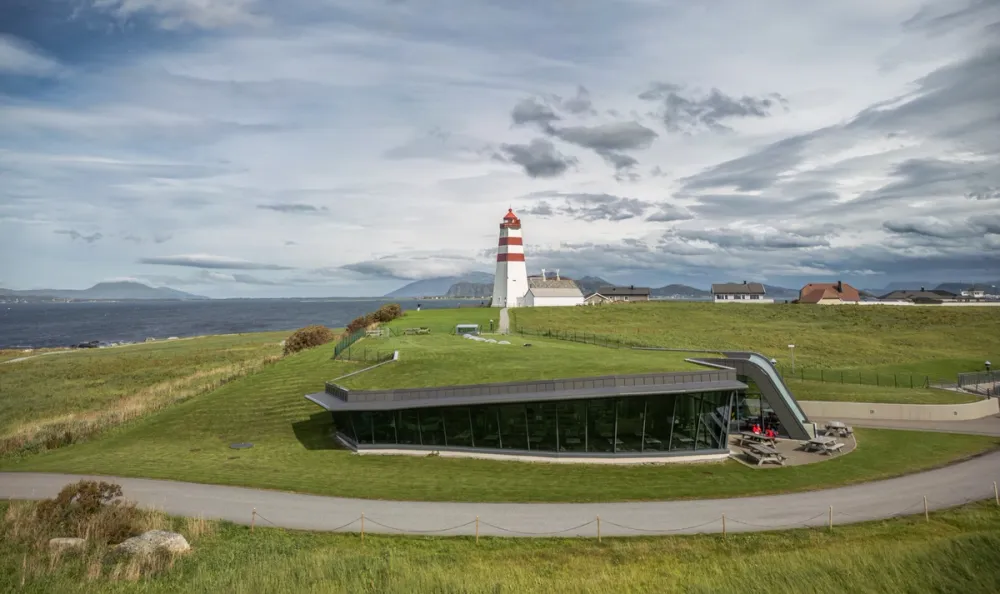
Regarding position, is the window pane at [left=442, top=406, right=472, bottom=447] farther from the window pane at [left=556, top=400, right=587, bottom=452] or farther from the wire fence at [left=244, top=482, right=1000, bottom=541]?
the wire fence at [left=244, top=482, right=1000, bottom=541]

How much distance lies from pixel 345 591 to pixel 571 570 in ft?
18.6

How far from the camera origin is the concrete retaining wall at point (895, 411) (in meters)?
36.6

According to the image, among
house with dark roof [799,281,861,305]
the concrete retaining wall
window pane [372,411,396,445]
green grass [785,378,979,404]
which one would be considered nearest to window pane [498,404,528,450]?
window pane [372,411,396,445]

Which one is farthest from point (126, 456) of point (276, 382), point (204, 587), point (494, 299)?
point (494, 299)

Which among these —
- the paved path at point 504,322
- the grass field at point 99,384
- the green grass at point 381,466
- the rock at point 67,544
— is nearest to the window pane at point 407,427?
the green grass at point 381,466

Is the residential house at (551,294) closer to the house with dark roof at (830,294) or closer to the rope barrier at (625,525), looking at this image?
the house with dark roof at (830,294)

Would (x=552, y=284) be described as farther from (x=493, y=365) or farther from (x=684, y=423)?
(x=684, y=423)

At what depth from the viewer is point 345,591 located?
12539mm

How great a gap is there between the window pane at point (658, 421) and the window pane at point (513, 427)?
5722 mm

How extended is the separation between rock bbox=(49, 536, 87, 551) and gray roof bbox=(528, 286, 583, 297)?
7492 centimetres

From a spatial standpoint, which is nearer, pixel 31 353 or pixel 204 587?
pixel 204 587

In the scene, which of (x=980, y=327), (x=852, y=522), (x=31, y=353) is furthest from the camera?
(x=31, y=353)

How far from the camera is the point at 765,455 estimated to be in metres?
26.8

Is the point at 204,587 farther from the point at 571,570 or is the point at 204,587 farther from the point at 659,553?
the point at 659,553
